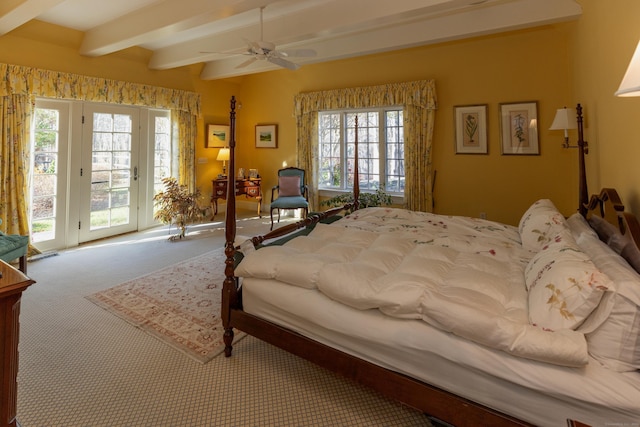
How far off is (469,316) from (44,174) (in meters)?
5.41

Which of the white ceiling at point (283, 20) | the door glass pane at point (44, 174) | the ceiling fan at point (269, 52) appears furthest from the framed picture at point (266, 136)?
the door glass pane at point (44, 174)

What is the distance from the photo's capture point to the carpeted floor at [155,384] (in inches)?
68.0

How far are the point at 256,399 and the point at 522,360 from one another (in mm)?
1351

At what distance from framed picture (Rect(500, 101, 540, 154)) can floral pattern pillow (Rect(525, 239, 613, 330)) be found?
364 centimetres

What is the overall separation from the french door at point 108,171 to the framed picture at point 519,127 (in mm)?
5689

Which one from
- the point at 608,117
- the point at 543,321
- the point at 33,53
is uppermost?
the point at 33,53

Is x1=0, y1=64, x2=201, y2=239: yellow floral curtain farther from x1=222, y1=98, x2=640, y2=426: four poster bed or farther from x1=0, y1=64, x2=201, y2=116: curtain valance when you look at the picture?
x1=222, y1=98, x2=640, y2=426: four poster bed

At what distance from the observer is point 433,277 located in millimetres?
1739

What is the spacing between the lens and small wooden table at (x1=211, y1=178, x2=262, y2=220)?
262 inches

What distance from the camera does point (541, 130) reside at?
15.0ft

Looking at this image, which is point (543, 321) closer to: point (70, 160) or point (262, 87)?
point (70, 160)

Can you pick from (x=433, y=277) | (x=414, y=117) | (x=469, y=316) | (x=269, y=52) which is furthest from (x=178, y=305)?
(x=414, y=117)

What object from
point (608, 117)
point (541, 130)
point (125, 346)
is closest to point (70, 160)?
point (125, 346)

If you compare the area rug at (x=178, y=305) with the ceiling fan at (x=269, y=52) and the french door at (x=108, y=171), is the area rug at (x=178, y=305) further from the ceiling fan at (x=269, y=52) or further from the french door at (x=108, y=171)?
the ceiling fan at (x=269, y=52)
